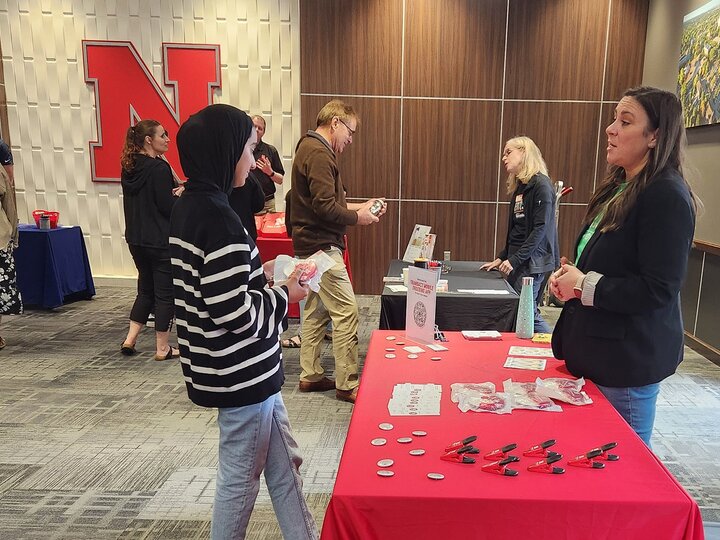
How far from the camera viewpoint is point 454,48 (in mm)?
5152

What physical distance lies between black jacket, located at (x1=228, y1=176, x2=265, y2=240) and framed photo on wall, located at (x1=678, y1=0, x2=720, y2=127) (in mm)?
3086

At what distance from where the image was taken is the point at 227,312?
1.21 m

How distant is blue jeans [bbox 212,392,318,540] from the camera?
4.47 ft

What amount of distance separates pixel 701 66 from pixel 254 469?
4.20m

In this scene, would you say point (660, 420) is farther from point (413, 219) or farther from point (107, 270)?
point (107, 270)

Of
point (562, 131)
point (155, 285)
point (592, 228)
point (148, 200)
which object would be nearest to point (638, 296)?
point (592, 228)

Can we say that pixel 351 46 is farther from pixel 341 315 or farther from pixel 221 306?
pixel 221 306

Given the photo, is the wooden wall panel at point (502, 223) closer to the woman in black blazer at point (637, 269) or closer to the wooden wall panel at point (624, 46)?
the wooden wall panel at point (624, 46)

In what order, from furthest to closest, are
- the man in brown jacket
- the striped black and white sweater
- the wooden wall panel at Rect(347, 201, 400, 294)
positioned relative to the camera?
the wooden wall panel at Rect(347, 201, 400, 294), the man in brown jacket, the striped black and white sweater

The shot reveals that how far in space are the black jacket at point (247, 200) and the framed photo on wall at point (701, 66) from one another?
3.09m

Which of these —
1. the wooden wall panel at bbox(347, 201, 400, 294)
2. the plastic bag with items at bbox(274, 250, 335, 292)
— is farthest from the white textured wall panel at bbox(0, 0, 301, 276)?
the plastic bag with items at bbox(274, 250, 335, 292)

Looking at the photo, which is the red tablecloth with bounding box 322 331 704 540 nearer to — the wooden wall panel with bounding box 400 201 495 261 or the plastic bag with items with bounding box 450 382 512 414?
the plastic bag with items with bounding box 450 382 512 414

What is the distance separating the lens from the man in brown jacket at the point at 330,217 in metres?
2.74

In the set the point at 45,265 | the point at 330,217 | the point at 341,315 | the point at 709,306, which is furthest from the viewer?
the point at 45,265
